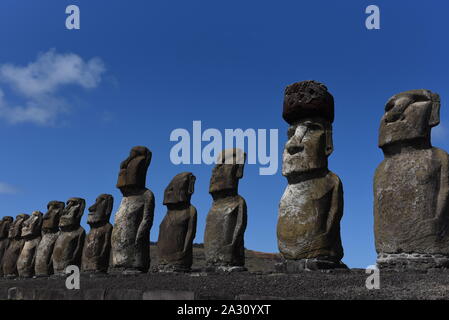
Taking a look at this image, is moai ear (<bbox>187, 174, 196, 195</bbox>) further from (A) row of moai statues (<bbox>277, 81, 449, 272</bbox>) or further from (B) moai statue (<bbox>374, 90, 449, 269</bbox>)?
(B) moai statue (<bbox>374, 90, 449, 269</bbox>)

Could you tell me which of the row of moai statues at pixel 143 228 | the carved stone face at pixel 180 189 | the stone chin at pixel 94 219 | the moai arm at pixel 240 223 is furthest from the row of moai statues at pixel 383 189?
the stone chin at pixel 94 219

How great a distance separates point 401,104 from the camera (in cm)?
930

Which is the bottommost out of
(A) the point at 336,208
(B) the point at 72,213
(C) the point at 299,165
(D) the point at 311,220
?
(D) the point at 311,220

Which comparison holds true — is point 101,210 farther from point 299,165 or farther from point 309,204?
point 309,204

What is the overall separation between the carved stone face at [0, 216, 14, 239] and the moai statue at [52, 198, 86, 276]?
560cm

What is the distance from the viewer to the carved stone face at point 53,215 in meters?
17.3

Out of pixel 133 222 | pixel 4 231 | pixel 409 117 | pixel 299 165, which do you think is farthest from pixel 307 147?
pixel 4 231

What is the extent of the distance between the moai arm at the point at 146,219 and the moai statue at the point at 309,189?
444 centimetres

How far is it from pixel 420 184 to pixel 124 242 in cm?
738

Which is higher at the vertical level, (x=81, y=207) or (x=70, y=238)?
(x=81, y=207)

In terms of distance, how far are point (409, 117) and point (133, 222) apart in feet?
23.6

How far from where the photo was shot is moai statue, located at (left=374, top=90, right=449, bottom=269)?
8461 mm

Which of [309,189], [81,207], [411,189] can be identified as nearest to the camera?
[411,189]

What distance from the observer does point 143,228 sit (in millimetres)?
13172
